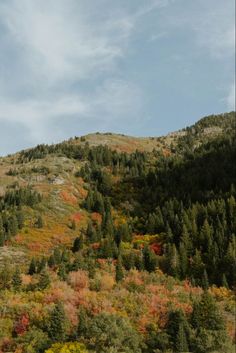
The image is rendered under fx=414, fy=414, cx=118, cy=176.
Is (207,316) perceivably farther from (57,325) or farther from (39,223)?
(39,223)

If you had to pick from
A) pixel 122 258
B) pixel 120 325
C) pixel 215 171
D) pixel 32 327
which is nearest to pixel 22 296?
pixel 32 327

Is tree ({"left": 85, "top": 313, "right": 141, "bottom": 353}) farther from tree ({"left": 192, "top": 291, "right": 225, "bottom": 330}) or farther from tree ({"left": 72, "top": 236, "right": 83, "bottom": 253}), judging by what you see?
tree ({"left": 72, "top": 236, "right": 83, "bottom": 253})

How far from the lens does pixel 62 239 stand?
345 feet

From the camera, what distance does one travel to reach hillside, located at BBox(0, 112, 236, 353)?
52.5m

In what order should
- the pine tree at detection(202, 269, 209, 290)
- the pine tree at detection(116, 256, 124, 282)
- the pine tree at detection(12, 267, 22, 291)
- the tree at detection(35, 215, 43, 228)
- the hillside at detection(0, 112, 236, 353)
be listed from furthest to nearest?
the tree at detection(35, 215, 43, 228) < the pine tree at detection(202, 269, 209, 290) < the pine tree at detection(116, 256, 124, 282) < the pine tree at detection(12, 267, 22, 291) < the hillside at detection(0, 112, 236, 353)

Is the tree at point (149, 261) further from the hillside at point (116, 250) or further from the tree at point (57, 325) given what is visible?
the tree at point (57, 325)

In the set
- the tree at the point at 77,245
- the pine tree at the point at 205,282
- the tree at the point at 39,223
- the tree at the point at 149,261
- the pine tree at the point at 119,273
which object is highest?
the tree at the point at 39,223

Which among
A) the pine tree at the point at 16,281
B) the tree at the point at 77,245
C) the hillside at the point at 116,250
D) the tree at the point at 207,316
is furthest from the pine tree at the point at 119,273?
the tree at the point at 207,316

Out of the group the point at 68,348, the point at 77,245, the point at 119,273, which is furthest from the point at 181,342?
the point at 77,245

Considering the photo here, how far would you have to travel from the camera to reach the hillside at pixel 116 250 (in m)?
52.5

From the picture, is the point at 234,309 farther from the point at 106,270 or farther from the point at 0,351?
the point at 0,351

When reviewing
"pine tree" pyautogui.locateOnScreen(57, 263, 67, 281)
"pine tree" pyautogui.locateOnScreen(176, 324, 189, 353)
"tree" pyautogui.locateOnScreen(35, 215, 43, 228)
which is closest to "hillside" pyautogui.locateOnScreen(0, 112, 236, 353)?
"pine tree" pyautogui.locateOnScreen(176, 324, 189, 353)

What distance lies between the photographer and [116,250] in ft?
295

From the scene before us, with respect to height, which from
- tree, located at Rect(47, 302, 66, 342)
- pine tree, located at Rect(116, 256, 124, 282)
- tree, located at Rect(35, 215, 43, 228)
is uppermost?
tree, located at Rect(35, 215, 43, 228)
